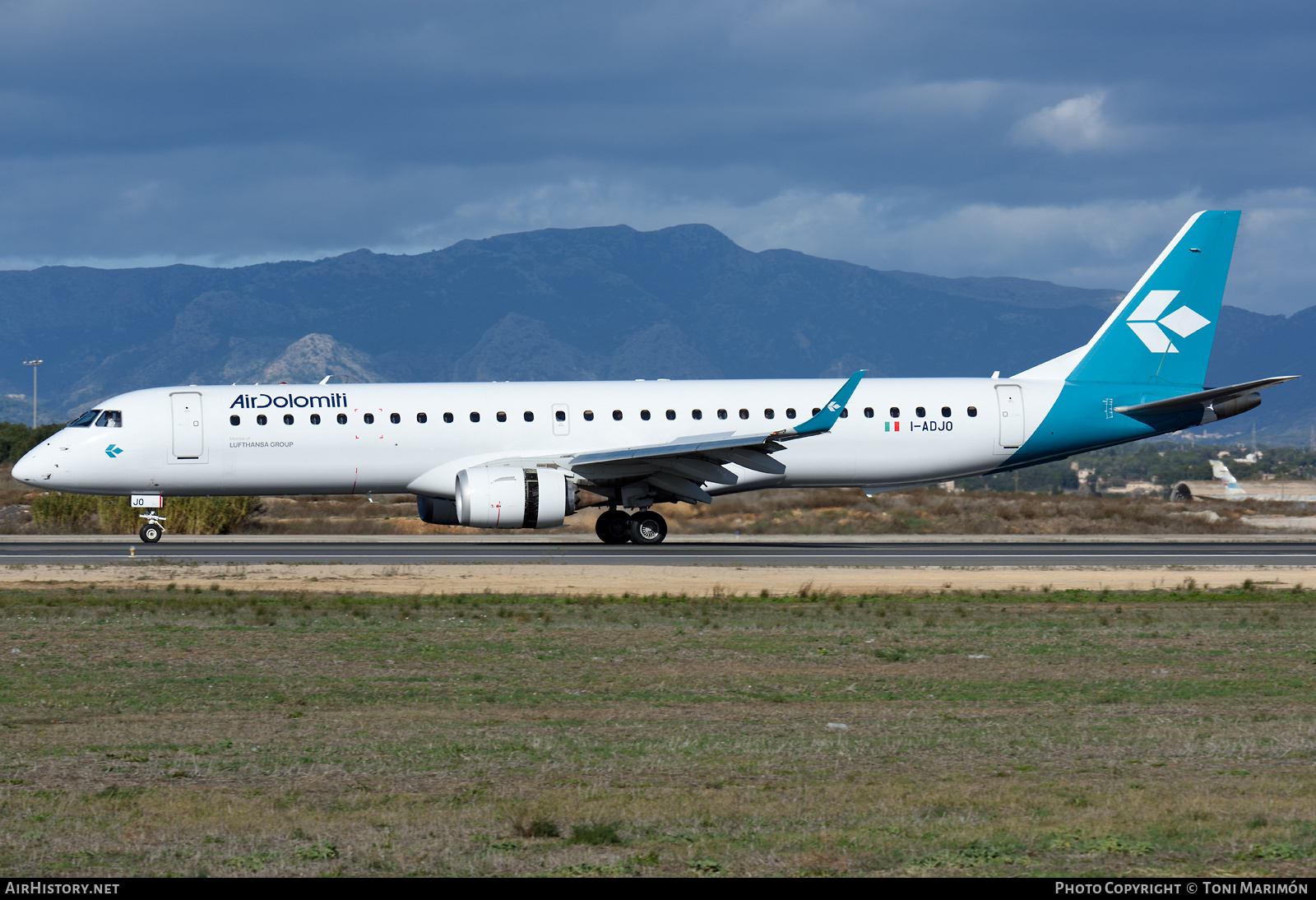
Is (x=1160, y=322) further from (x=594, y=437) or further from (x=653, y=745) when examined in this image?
(x=653, y=745)

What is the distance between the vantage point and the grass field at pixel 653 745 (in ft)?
21.7

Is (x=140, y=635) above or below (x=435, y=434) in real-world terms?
below

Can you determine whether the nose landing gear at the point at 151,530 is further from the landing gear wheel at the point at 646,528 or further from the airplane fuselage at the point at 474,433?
the landing gear wheel at the point at 646,528

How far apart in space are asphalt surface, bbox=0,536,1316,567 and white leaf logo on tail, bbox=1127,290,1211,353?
16.2ft

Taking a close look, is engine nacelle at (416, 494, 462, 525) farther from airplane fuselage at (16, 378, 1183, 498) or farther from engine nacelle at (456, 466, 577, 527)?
engine nacelle at (456, 466, 577, 527)

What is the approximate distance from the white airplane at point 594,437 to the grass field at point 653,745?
12117 mm

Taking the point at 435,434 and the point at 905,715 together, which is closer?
the point at 905,715

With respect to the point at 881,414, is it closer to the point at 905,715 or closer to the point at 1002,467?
the point at 1002,467

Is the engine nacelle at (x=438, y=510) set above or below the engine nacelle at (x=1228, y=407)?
below

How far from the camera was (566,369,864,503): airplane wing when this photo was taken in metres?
28.6

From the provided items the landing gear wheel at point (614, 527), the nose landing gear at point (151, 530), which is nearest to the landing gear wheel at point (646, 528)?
the landing gear wheel at point (614, 527)
